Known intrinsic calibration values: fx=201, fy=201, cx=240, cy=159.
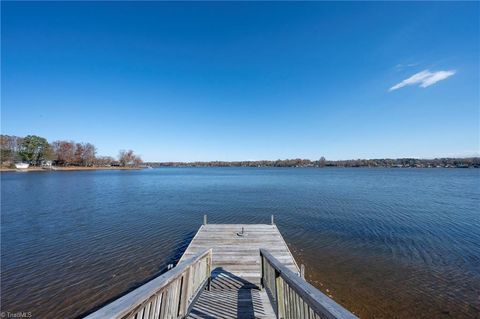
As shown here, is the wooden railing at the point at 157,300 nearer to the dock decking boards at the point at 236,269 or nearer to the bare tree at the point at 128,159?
the dock decking boards at the point at 236,269

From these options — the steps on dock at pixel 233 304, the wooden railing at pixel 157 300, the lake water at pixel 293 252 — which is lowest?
the lake water at pixel 293 252

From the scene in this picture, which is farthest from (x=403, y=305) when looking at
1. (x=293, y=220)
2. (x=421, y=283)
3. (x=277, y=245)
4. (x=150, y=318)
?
(x=293, y=220)

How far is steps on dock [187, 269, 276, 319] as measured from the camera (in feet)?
12.1

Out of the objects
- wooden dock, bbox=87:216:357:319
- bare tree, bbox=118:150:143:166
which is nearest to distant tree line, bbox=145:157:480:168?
bare tree, bbox=118:150:143:166

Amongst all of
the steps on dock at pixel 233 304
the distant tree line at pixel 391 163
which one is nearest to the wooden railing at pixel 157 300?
the steps on dock at pixel 233 304

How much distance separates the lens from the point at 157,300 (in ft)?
7.54

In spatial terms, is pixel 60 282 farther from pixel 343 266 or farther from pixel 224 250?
pixel 343 266

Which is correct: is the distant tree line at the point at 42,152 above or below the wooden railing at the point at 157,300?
above

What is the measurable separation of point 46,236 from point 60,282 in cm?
632

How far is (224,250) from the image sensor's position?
791 cm

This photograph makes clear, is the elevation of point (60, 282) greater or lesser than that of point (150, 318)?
lesser

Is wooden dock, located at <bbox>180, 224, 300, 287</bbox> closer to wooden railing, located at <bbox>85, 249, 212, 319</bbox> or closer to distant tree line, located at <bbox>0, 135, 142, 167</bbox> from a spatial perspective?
wooden railing, located at <bbox>85, 249, 212, 319</bbox>

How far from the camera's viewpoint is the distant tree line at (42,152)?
229 ft

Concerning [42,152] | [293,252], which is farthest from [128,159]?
[293,252]
